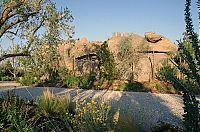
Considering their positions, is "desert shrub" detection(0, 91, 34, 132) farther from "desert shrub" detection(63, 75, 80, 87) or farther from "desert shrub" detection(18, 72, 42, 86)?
"desert shrub" detection(18, 72, 42, 86)

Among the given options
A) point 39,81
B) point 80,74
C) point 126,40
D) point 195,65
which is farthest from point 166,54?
point 195,65

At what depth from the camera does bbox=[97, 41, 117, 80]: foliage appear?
754 inches

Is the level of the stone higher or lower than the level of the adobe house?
higher

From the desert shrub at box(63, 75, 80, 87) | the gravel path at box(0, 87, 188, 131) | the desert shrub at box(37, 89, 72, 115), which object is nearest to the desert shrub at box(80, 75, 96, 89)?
the desert shrub at box(63, 75, 80, 87)

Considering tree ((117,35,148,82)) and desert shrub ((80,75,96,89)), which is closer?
desert shrub ((80,75,96,89))

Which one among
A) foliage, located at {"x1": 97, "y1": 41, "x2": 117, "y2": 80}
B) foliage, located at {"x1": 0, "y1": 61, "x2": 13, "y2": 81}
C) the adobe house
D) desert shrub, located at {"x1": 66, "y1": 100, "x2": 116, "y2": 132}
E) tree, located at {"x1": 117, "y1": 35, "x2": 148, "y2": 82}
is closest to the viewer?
desert shrub, located at {"x1": 66, "y1": 100, "x2": 116, "y2": 132}

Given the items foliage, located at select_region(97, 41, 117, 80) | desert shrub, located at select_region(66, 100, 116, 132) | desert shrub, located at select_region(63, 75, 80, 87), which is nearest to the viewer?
desert shrub, located at select_region(66, 100, 116, 132)

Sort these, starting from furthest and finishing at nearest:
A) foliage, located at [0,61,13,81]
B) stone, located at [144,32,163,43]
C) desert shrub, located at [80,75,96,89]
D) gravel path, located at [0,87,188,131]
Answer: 1. foliage, located at [0,61,13,81]
2. stone, located at [144,32,163,43]
3. desert shrub, located at [80,75,96,89]
4. gravel path, located at [0,87,188,131]

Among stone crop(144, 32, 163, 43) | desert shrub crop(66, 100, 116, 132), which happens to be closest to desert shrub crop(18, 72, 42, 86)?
stone crop(144, 32, 163, 43)

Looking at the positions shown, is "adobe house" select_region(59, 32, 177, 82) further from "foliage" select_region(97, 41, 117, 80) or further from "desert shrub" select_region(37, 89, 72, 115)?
"desert shrub" select_region(37, 89, 72, 115)

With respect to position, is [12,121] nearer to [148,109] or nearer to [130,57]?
[148,109]

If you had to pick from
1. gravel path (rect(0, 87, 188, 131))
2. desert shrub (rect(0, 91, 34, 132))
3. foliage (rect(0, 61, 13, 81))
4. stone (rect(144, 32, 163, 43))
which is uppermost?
stone (rect(144, 32, 163, 43))

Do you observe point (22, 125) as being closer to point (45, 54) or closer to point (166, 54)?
point (45, 54)

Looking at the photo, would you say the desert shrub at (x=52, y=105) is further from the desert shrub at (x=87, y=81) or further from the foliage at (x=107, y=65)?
the foliage at (x=107, y=65)
